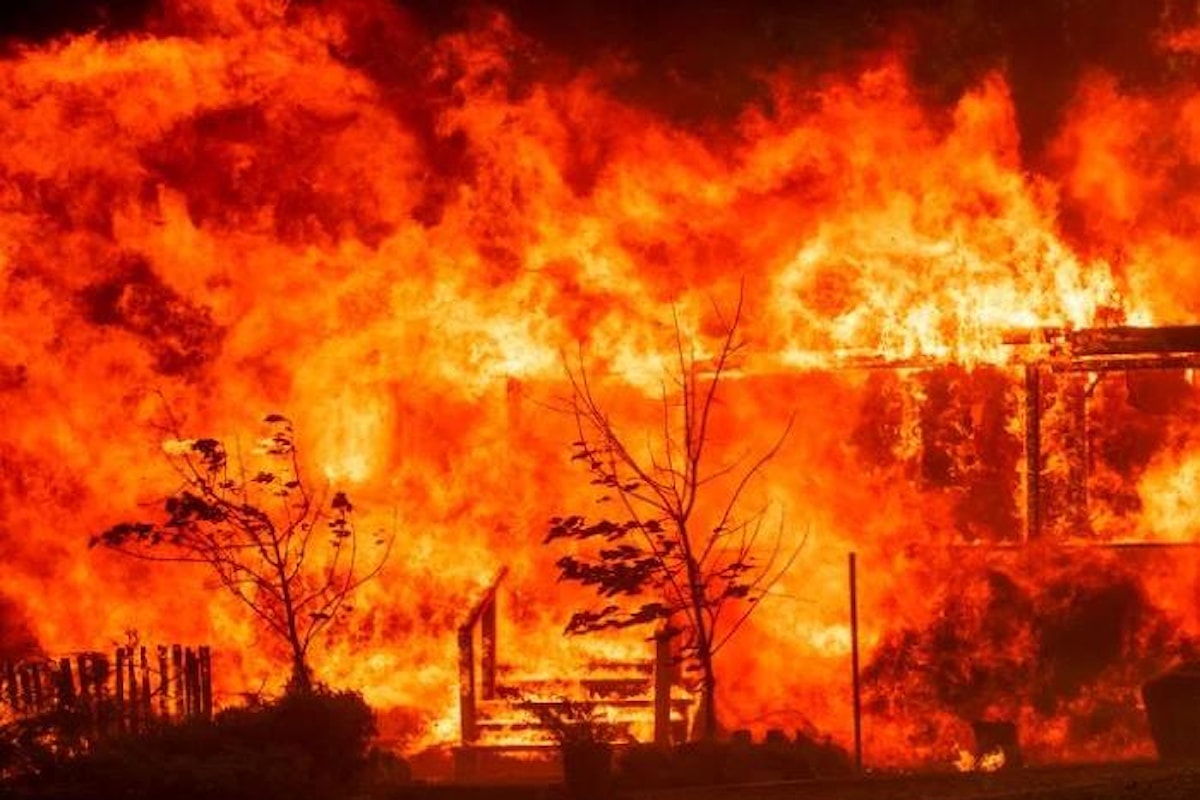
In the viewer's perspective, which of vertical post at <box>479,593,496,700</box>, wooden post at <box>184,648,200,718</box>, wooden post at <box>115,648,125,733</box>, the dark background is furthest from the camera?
the dark background

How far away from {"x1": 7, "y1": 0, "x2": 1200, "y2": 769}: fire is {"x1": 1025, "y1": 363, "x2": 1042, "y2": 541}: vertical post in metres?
0.30

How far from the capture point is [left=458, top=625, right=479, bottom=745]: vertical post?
647 inches

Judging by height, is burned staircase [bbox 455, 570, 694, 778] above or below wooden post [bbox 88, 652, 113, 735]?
below

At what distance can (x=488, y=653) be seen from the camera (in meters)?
17.8

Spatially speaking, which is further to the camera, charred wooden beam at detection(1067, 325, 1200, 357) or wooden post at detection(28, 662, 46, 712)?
charred wooden beam at detection(1067, 325, 1200, 357)

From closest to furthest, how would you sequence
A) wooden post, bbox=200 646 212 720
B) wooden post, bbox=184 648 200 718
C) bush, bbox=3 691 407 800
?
bush, bbox=3 691 407 800 → wooden post, bbox=184 648 200 718 → wooden post, bbox=200 646 212 720

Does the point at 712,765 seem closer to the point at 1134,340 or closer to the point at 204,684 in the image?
the point at 204,684

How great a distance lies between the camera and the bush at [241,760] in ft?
37.8

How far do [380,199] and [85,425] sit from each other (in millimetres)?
4068

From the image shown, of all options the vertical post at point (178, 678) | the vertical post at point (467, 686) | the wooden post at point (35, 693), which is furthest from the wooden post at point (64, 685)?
the vertical post at point (467, 686)

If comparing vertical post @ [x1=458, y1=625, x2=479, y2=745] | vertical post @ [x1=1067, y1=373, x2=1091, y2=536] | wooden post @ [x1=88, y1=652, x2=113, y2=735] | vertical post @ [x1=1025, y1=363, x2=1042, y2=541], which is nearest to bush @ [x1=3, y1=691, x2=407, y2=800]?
wooden post @ [x1=88, y1=652, x2=113, y2=735]

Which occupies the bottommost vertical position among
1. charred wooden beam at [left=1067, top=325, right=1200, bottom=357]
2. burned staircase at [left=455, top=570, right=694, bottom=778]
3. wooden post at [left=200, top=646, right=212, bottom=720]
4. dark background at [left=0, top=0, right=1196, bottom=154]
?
burned staircase at [left=455, top=570, right=694, bottom=778]

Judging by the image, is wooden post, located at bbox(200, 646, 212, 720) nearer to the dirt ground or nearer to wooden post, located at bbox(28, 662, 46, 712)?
wooden post, located at bbox(28, 662, 46, 712)

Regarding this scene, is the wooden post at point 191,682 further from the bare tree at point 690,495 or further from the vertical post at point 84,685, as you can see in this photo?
the bare tree at point 690,495
